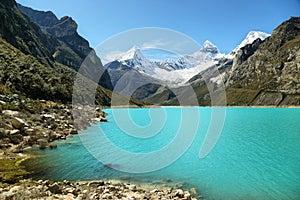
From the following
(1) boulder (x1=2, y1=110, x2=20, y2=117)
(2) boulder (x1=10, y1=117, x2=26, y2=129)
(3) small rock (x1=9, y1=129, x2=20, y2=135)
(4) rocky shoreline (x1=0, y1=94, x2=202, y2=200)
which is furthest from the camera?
(1) boulder (x1=2, y1=110, x2=20, y2=117)

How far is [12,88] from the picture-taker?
153 ft

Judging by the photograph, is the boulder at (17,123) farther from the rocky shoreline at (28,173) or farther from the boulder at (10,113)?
the boulder at (10,113)

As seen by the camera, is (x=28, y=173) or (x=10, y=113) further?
(x=10, y=113)

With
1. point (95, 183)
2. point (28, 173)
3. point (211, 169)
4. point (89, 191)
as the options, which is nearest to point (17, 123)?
point (28, 173)

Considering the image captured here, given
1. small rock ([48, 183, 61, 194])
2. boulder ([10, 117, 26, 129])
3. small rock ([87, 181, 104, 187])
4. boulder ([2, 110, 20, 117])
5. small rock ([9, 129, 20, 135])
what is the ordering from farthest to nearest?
1. boulder ([2, 110, 20, 117])
2. boulder ([10, 117, 26, 129])
3. small rock ([9, 129, 20, 135])
4. small rock ([87, 181, 104, 187])
5. small rock ([48, 183, 61, 194])

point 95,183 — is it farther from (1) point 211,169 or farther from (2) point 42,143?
(2) point 42,143

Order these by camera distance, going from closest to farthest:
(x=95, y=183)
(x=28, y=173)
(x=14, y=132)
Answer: (x=95, y=183) < (x=28, y=173) < (x=14, y=132)

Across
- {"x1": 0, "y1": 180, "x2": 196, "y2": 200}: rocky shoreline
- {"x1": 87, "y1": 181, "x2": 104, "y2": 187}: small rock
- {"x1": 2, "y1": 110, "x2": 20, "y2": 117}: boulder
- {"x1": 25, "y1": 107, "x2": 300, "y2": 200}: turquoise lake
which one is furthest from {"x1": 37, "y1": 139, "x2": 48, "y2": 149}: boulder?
{"x1": 87, "y1": 181, "x2": 104, "y2": 187}: small rock

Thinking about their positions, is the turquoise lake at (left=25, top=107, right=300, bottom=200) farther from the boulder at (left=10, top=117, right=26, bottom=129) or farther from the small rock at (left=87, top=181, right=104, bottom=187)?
the boulder at (left=10, top=117, right=26, bottom=129)

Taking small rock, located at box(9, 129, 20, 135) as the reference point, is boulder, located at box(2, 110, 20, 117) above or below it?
above

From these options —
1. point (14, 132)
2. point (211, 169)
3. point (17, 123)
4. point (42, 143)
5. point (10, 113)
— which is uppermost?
point (10, 113)

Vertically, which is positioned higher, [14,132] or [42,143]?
[14,132]

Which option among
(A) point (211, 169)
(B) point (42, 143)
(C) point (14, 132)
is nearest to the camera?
(A) point (211, 169)

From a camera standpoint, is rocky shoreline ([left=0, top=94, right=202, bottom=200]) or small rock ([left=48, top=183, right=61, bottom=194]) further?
small rock ([left=48, top=183, right=61, bottom=194])
